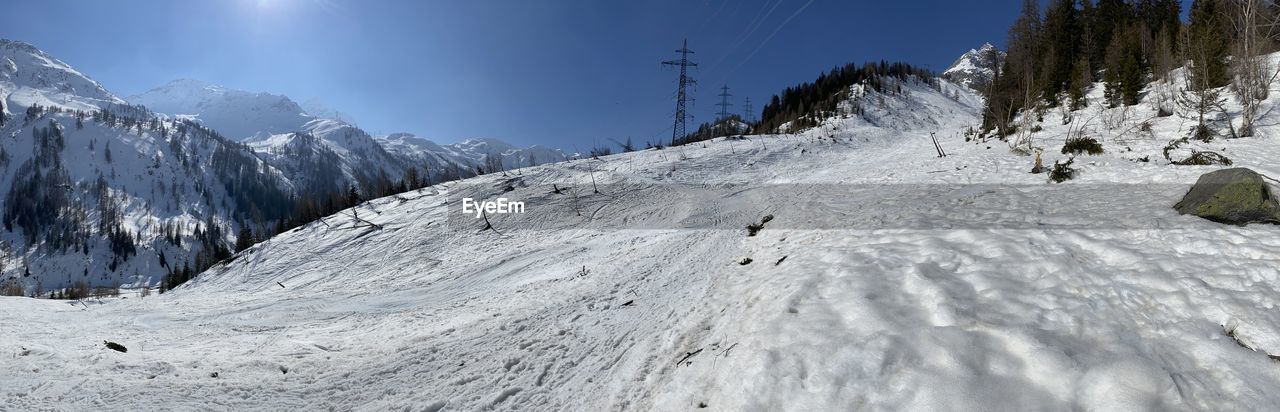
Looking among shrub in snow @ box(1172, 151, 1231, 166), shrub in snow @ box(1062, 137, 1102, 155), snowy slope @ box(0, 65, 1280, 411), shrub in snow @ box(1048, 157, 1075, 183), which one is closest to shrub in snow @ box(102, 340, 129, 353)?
snowy slope @ box(0, 65, 1280, 411)

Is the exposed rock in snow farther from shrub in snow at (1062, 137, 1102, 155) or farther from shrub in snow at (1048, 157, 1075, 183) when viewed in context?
shrub in snow at (1062, 137, 1102, 155)

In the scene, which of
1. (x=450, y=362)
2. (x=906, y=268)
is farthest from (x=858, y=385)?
(x=450, y=362)

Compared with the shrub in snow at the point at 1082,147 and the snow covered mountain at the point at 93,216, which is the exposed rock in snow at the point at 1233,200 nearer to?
the shrub in snow at the point at 1082,147

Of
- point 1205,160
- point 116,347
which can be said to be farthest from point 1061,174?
point 116,347

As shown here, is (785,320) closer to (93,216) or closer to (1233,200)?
(1233,200)

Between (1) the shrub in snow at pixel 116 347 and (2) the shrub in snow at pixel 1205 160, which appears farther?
(2) the shrub in snow at pixel 1205 160

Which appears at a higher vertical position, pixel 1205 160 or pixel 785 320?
pixel 1205 160

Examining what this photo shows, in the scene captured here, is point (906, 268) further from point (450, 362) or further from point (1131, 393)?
point (450, 362)

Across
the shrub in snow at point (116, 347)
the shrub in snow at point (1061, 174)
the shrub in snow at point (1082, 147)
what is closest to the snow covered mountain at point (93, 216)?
the shrub in snow at point (116, 347)
